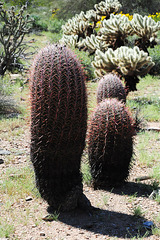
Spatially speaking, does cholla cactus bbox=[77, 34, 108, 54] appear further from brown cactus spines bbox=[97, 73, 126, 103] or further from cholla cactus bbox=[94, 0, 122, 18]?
brown cactus spines bbox=[97, 73, 126, 103]

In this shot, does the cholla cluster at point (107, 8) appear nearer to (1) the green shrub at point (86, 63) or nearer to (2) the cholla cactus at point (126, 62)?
(1) the green shrub at point (86, 63)

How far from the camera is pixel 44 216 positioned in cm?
289

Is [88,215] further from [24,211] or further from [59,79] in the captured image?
[59,79]

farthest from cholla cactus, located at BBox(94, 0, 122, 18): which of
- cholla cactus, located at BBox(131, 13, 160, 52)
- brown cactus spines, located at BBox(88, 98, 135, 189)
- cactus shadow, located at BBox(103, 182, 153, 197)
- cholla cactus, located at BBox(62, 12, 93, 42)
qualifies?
cactus shadow, located at BBox(103, 182, 153, 197)

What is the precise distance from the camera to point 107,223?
9.27ft

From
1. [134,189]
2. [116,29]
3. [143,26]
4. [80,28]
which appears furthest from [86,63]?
[134,189]

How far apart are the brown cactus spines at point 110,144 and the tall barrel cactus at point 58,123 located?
0.50 meters

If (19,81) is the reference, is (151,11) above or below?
above

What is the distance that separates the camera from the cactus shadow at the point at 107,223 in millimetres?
2689

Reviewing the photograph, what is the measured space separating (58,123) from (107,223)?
1003mm

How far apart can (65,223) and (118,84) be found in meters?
2.96

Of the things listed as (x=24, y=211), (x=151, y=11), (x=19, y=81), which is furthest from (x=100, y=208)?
(x=151, y=11)

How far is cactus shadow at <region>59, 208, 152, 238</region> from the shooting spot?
8.82 feet

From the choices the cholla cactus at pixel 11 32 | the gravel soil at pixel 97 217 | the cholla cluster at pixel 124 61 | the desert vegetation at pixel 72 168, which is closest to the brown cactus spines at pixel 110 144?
the desert vegetation at pixel 72 168
